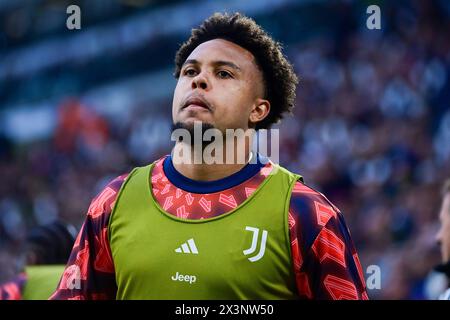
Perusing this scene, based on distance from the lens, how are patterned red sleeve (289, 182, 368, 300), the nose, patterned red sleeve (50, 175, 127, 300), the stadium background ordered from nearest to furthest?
patterned red sleeve (289, 182, 368, 300) → patterned red sleeve (50, 175, 127, 300) → the nose → the stadium background

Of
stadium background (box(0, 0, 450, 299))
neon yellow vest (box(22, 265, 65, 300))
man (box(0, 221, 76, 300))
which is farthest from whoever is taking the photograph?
stadium background (box(0, 0, 450, 299))

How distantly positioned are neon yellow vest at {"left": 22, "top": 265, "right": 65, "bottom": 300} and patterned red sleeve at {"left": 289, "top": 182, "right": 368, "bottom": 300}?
194 cm

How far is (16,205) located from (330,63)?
4.39 meters

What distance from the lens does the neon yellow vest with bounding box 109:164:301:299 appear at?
331 cm

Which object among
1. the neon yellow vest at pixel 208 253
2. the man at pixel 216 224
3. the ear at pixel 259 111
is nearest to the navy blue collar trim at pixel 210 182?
the man at pixel 216 224

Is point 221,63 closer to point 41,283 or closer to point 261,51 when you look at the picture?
point 261,51

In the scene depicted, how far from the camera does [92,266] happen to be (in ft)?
11.5

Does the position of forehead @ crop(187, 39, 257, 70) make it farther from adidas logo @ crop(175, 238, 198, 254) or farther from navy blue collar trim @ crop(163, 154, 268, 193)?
adidas logo @ crop(175, 238, 198, 254)

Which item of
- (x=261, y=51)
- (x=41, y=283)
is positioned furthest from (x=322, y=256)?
(x=41, y=283)

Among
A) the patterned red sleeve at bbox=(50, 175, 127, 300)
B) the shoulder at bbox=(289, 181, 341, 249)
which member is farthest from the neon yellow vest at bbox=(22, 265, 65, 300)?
the shoulder at bbox=(289, 181, 341, 249)

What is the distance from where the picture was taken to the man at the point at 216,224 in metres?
3.32

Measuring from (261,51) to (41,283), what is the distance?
6.35 ft

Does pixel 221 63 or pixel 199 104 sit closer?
pixel 199 104
